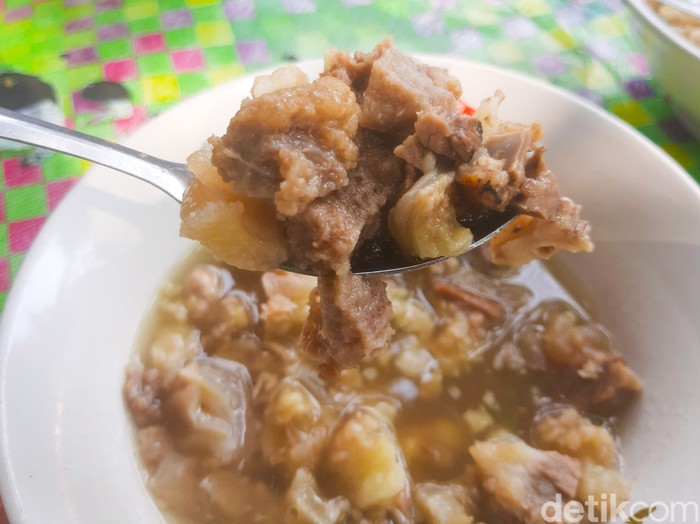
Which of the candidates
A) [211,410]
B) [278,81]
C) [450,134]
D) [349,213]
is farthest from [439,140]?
[211,410]

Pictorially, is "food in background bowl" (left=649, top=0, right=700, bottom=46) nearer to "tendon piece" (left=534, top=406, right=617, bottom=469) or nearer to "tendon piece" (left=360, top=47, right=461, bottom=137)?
"tendon piece" (left=360, top=47, right=461, bottom=137)

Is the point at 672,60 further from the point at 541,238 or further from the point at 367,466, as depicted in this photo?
the point at 367,466

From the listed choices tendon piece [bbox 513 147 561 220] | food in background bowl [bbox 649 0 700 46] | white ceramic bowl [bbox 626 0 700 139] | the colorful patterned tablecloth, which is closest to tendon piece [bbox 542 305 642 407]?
tendon piece [bbox 513 147 561 220]

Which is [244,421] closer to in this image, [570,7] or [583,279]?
[583,279]

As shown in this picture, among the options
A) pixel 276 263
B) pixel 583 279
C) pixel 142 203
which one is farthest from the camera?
pixel 583 279

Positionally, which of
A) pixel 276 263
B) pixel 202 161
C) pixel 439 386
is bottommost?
pixel 439 386

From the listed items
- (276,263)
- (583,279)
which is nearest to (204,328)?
(276,263)
